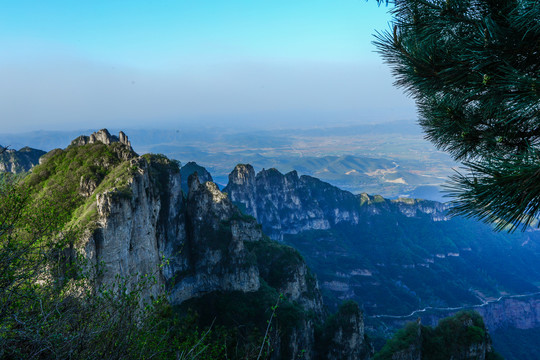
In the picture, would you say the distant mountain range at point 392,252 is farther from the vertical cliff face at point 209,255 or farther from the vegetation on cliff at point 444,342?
the vertical cliff face at point 209,255

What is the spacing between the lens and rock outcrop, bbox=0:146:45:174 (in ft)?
151

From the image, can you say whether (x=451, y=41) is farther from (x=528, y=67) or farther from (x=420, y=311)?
(x=420, y=311)

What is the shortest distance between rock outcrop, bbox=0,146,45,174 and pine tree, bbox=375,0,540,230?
2162 inches

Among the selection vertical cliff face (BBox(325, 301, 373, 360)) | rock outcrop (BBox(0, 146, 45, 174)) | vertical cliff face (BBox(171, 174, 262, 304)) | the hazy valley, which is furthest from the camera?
rock outcrop (BBox(0, 146, 45, 174))

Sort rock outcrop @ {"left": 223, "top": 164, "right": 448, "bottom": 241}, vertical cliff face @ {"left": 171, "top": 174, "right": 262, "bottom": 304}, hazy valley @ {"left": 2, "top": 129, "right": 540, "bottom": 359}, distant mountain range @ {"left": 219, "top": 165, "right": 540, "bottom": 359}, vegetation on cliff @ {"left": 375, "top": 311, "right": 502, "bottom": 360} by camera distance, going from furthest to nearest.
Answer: rock outcrop @ {"left": 223, "top": 164, "right": 448, "bottom": 241} → distant mountain range @ {"left": 219, "top": 165, "right": 540, "bottom": 359} → vertical cliff face @ {"left": 171, "top": 174, "right": 262, "bottom": 304} → vegetation on cliff @ {"left": 375, "top": 311, "right": 502, "bottom": 360} → hazy valley @ {"left": 2, "top": 129, "right": 540, "bottom": 359}

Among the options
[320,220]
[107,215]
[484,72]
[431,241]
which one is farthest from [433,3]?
[431,241]

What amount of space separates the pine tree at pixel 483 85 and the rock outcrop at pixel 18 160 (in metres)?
54.9

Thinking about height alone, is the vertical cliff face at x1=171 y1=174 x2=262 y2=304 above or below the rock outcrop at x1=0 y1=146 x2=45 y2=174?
below

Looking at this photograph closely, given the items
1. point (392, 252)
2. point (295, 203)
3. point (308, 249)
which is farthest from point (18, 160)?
point (392, 252)

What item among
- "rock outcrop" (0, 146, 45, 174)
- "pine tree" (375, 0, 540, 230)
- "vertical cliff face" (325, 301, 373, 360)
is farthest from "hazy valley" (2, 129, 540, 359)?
"rock outcrop" (0, 146, 45, 174)

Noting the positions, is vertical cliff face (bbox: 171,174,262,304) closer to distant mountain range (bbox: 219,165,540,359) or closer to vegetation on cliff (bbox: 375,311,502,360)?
vegetation on cliff (bbox: 375,311,502,360)

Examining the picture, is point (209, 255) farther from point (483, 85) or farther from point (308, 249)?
point (308, 249)

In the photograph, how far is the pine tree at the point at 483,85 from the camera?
3780mm

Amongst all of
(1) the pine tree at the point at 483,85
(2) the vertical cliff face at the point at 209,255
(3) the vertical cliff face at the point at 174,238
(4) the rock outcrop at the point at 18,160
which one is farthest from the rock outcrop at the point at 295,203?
(1) the pine tree at the point at 483,85
